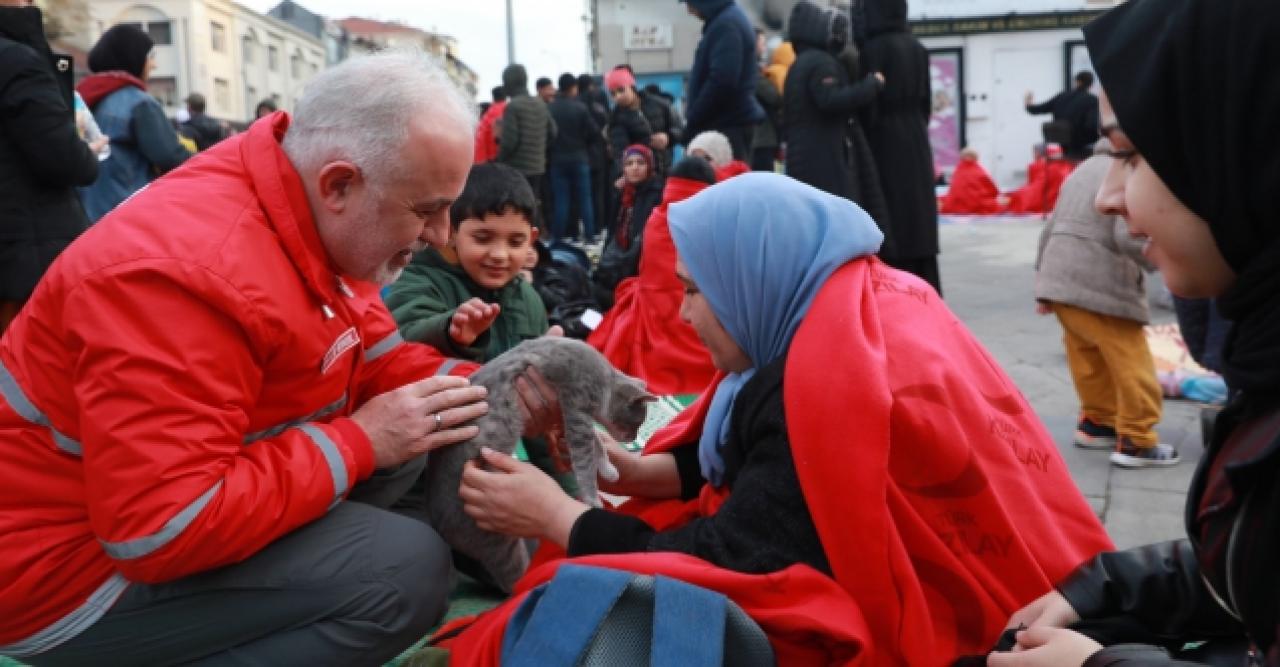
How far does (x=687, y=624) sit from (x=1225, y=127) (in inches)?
44.3

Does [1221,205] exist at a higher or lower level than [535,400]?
higher

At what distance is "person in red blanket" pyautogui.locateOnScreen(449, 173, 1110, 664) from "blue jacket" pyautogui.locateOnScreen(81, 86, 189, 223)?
4.23m

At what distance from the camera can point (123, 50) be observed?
19.2 ft

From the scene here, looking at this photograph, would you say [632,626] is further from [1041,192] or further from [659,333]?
[1041,192]

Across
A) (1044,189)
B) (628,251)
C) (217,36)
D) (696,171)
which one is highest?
(217,36)

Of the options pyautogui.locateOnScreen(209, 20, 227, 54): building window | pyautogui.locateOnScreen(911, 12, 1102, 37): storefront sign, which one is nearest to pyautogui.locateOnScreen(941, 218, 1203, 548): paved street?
pyautogui.locateOnScreen(911, 12, 1102, 37): storefront sign

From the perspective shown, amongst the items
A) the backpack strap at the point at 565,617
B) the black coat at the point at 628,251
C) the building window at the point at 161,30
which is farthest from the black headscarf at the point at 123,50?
the building window at the point at 161,30

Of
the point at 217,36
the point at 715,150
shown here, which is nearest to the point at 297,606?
the point at 715,150

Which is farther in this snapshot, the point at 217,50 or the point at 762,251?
the point at 217,50

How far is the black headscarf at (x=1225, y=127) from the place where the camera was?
4.37 ft

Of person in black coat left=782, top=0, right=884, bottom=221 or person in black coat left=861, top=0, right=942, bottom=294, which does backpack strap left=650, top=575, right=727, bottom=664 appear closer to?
person in black coat left=782, top=0, right=884, bottom=221

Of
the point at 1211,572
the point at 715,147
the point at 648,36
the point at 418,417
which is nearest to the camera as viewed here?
the point at 1211,572

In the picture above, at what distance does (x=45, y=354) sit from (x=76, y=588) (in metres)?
0.43

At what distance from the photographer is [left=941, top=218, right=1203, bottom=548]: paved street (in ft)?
12.8
